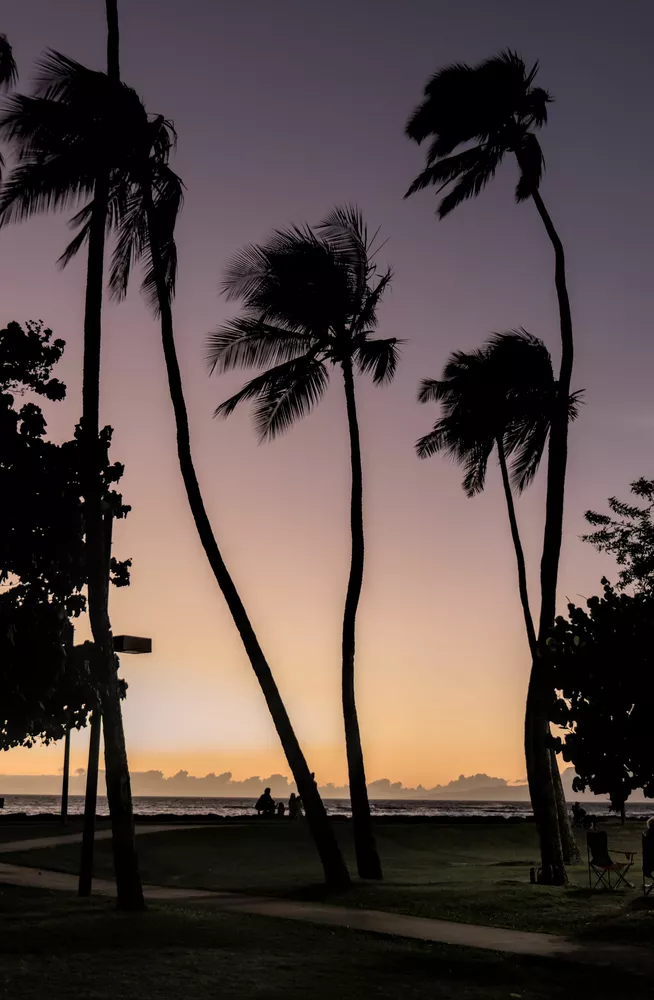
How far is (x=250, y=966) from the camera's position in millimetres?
10289

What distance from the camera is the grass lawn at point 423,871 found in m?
15.0

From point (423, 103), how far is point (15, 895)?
1917cm

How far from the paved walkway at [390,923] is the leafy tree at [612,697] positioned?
329cm

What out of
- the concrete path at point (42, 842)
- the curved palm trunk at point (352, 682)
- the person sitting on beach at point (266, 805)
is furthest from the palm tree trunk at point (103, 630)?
the person sitting on beach at point (266, 805)

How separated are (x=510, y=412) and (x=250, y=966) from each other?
638 inches

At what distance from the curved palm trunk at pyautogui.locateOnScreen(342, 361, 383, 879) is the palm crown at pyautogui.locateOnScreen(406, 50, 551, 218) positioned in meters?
5.91

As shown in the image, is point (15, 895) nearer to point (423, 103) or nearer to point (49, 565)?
point (49, 565)

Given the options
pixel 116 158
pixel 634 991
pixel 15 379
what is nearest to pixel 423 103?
pixel 116 158

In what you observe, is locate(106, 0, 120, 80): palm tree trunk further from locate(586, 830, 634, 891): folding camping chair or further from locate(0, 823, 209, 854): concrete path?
locate(0, 823, 209, 854): concrete path

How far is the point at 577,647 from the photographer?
1617cm

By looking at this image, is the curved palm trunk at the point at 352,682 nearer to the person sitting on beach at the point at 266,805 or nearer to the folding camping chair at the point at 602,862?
the folding camping chair at the point at 602,862

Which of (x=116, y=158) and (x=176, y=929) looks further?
(x=116, y=158)

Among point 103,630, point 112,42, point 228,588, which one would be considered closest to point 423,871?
point 228,588

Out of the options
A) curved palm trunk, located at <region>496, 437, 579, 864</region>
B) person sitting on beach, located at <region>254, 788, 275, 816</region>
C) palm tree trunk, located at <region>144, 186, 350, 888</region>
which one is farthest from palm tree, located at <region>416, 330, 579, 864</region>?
person sitting on beach, located at <region>254, 788, 275, 816</region>
